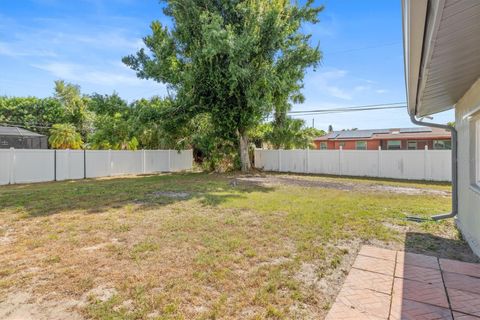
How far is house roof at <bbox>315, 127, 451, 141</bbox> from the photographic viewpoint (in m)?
23.3

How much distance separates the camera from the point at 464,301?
2.55 metres

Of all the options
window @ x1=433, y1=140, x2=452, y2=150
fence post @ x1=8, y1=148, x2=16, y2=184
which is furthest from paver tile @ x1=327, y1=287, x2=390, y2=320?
window @ x1=433, y1=140, x2=452, y2=150

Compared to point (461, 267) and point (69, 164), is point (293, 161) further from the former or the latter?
point (461, 267)

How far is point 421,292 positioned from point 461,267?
107 centimetres

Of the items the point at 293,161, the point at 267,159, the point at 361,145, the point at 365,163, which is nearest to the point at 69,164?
the point at 267,159

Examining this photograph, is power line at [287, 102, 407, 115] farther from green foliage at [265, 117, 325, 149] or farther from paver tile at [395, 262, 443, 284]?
paver tile at [395, 262, 443, 284]

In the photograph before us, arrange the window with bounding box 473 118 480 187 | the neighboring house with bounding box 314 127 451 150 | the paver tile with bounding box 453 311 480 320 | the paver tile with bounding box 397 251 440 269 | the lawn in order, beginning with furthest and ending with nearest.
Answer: the neighboring house with bounding box 314 127 451 150, the window with bounding box 473 118 480 187, the paver tile with bounding box 397 251 440 269, the lawn, the paver tile with bounding box 453 311 480 320

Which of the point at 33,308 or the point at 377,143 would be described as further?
the point at 377,143

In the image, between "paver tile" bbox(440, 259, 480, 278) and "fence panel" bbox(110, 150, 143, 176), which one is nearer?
"paver tile" bbox(440, 259, 480, 278)

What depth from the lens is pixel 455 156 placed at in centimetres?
539

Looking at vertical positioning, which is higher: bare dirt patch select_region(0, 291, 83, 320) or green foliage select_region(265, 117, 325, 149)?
green foliage select_region(265, 117, 325, 149)

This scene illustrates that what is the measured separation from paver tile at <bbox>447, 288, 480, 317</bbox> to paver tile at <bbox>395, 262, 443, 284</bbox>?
0.23m

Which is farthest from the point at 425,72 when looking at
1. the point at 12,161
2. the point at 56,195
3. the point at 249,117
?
the point at 12,161

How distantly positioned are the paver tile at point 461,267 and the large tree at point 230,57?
10.1m
